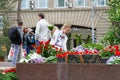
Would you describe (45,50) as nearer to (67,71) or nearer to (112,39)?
(67,71)

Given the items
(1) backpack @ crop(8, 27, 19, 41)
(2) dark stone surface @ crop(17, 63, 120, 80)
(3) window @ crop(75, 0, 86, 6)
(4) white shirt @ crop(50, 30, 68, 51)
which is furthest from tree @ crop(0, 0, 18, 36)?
(2) dark stone surface @ crop(17, 63, 120, 80)

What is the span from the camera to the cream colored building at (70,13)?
54.3m

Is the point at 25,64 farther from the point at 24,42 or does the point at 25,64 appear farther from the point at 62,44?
the point at 24,42

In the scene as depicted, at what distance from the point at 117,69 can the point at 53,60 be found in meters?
1.22

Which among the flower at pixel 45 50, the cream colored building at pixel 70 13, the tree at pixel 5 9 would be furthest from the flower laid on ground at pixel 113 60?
the cream colored building at pixel 70 13

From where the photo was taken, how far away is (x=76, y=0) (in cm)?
5528

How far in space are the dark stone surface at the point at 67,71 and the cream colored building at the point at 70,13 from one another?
44.4m

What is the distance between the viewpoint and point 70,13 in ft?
180

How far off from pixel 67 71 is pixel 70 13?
4587 centimetres

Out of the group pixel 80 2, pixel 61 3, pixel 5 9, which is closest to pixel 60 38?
pixel 5 9

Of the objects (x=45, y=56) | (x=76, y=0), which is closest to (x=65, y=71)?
(x=45, y=56)

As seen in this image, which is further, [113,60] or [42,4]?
[42,4]

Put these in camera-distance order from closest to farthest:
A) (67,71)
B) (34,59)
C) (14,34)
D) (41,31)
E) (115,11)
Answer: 1. (67,71)
2. (34,59)
3. (41,31)
4. (14,34)
5. (115,11)

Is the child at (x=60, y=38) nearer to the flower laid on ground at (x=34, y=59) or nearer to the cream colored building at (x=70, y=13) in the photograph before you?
the flower laid on ground at (x=34, y=59)
